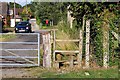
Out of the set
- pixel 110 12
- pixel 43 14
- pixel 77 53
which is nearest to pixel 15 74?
pixel 77 53

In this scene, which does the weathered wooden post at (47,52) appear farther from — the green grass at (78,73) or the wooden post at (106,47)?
the wooden post at (106,47)

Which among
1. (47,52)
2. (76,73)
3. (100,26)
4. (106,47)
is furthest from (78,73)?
(100,26)

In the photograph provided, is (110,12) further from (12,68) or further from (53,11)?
(53,11)

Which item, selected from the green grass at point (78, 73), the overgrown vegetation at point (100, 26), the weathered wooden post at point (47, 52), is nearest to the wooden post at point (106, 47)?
the overgrown vegetation at point (100, 26)

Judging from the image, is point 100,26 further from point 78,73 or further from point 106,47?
point 78,73

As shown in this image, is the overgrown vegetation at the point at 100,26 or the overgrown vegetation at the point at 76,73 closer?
the overgrown vegetation at the point at 76,73

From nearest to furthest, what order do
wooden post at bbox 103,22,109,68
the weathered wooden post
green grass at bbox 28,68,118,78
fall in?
green grass at bbox 28,68,118,78 < wooden post at bbox 103,22,109,68 < the weathered wooden post

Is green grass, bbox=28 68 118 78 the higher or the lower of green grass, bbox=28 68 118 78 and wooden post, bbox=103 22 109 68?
the lower

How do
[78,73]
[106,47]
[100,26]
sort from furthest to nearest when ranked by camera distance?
[100,26] < [106,47] < [78,73]

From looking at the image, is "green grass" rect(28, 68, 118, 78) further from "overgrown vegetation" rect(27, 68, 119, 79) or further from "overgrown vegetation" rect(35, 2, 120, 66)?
"overgrown vegetation" rect(35, 2, 120, 66)

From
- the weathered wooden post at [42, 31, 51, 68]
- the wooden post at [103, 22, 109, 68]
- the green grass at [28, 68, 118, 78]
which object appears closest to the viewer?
the green grass at [28, 68, 118, 78]

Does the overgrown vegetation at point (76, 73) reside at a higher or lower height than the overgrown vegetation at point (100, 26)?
lower

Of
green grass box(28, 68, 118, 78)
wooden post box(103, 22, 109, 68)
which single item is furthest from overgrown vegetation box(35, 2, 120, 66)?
green grass box(28, 68, 118, 78)

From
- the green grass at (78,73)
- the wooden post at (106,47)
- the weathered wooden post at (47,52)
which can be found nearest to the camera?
the green grass at (78,73)
